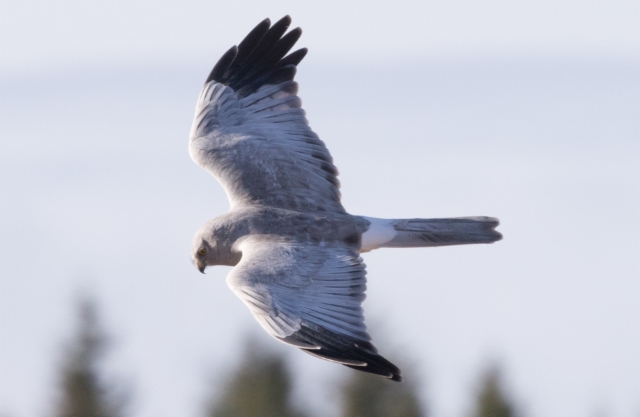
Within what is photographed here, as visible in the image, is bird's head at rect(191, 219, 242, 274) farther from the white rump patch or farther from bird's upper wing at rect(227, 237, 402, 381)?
the white rump patch

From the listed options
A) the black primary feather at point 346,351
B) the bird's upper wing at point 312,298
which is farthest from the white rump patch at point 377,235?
the black primary feather at point 346,351

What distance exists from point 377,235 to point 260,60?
252 centimetres

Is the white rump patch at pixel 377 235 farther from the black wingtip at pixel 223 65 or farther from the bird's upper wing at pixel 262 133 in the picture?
the black wingtip at pixel 223 65

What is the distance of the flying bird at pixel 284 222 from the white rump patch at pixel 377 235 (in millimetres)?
12

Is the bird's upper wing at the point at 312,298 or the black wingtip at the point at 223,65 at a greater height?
the black wingtip at the point at 223,65

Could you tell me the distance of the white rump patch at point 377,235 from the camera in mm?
12411

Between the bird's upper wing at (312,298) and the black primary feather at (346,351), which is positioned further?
the bird's upper wing at (312,298)

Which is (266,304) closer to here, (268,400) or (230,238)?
(230,238)

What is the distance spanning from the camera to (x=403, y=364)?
2870 cm

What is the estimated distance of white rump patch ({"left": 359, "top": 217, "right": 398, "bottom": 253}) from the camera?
12411 millimetres

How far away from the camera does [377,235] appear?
12445 millimetres

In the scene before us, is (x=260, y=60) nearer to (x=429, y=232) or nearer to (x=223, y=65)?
(x=223, y=65)

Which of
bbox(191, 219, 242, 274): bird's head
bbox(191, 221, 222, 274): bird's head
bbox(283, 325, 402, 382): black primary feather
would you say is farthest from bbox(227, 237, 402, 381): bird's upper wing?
bbox(191, 221, 222, 274): bird's head

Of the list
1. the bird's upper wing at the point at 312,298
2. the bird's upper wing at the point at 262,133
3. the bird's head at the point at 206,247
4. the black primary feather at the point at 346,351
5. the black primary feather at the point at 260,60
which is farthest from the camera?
the black primary feather at the point at 260,60
